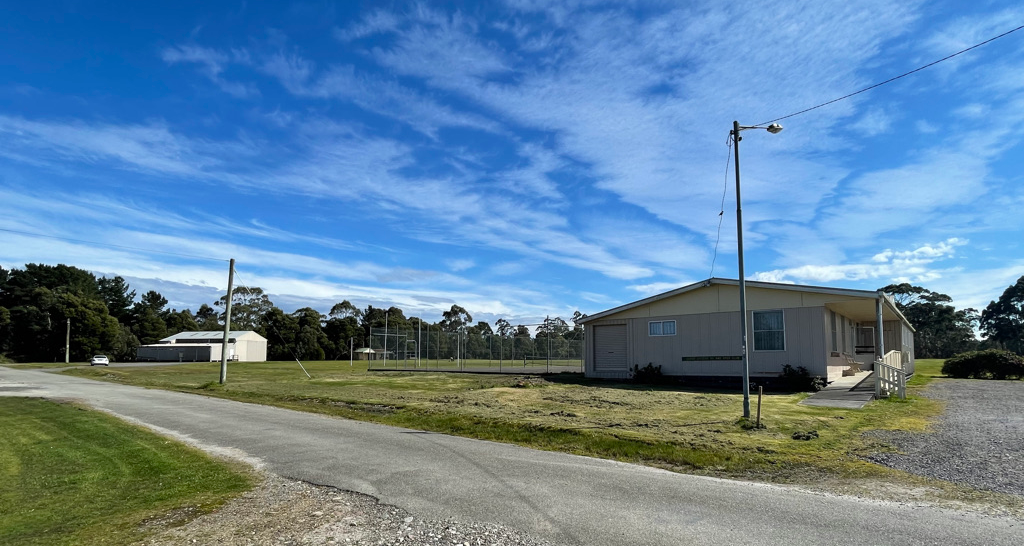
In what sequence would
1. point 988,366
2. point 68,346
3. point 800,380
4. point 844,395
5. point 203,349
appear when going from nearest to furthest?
point 844,395 → point 800,380 → point 988,366 → point 68,346 → point 203,349

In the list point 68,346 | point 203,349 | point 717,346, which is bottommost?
point 203,349

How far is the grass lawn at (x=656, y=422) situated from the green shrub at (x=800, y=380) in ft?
6.60

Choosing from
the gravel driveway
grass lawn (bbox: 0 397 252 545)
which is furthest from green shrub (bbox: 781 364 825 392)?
grass lawn (bbox: 0 397 252 545)

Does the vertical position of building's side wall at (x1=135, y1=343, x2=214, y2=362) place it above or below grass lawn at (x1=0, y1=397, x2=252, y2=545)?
below

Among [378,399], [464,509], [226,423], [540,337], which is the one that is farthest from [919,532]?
[540,337]

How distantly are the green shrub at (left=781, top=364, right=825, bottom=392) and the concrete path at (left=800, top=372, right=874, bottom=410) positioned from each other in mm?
302

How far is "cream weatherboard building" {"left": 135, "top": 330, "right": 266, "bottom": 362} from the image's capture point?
235 feet

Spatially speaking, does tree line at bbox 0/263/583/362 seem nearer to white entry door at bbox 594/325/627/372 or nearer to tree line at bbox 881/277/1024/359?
white entry door at bbox 594/325/627/372

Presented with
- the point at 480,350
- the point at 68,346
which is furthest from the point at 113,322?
the point at 480,350

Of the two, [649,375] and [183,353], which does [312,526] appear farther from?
[183,353]

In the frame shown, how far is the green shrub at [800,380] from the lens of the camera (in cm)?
2055

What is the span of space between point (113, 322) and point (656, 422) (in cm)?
8523

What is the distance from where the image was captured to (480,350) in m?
46.6

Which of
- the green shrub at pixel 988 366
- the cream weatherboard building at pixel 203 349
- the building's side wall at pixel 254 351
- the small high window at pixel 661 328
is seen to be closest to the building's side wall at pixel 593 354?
the small high window at pixel 661 328
